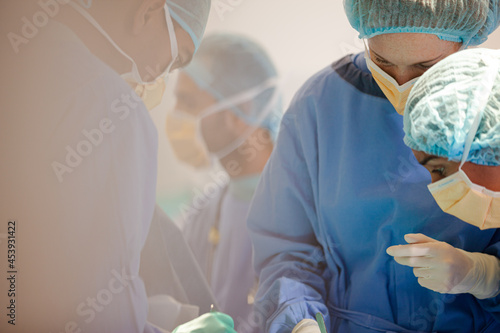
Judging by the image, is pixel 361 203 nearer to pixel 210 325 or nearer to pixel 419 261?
pixel 419 261

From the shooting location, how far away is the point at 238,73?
2.24 m

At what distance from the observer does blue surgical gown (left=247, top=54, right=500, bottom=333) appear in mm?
1527

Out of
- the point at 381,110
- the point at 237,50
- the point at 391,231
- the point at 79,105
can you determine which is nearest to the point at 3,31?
the point at 79,105

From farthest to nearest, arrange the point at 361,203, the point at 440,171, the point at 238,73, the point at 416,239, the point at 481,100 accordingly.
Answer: the point at 238,73, the point at 361,203, the point at 416,239, the point at 440,171, the point at 481,100

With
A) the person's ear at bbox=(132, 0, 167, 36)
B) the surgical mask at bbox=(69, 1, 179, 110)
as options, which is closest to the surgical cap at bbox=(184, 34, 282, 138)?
the surgical mask at bbox=(69, 1, 179, 110)

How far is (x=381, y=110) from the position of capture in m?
1.59

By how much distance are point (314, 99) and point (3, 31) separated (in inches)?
42.0

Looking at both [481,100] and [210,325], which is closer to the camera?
[481,100]

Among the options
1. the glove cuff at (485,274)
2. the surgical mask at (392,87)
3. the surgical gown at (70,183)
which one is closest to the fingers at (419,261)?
the glove cuff at (485,274)

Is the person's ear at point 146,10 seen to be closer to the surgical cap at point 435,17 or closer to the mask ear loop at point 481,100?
the surgical cap at point 435,17

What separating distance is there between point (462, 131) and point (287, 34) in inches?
36.9

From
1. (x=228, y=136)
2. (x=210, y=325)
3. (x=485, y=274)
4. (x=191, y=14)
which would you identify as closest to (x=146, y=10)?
(x=191, y=14)

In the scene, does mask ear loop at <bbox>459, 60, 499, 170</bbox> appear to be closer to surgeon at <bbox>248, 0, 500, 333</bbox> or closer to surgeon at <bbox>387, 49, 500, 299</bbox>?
surgeon at <bbox>387, 49, 500, 299</bbox>

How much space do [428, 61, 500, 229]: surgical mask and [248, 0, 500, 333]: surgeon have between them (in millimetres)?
253
